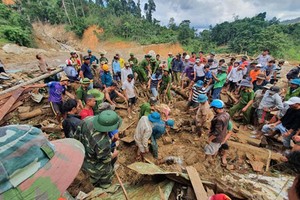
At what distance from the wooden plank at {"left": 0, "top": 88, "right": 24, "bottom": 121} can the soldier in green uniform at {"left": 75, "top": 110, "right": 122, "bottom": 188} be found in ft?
9.24

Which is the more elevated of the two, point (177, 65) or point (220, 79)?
point (220, 79)

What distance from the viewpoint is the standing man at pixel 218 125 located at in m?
4.11

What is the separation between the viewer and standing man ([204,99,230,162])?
4113 millimetres

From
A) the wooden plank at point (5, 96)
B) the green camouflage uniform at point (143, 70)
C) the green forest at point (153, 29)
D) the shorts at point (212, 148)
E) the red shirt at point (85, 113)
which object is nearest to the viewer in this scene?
the red shirt at point (85, 113)

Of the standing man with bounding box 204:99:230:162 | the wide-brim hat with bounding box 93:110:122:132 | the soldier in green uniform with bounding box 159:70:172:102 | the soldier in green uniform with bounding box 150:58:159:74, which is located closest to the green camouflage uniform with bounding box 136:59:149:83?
the soldier in green uniform with bounding box 150:58:159:74

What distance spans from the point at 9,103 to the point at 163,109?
430 cm

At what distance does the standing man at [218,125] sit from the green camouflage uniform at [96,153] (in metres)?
2.53

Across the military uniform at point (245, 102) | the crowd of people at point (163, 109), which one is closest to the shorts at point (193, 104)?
the crowd of people at point (163, 109)

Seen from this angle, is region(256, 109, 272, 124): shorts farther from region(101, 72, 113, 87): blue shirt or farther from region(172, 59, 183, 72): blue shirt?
region(101, 72, 113, 87): blue shirt

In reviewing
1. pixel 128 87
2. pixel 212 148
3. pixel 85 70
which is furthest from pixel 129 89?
pixel 212 148

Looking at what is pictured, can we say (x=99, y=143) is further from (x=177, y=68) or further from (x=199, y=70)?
(x=177, y=68)

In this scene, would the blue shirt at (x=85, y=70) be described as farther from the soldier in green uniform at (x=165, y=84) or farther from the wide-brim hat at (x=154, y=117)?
the wide-brim hat at (x=154, y=117)

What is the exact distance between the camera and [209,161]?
462 cm

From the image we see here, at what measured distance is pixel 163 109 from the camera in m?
5.45
